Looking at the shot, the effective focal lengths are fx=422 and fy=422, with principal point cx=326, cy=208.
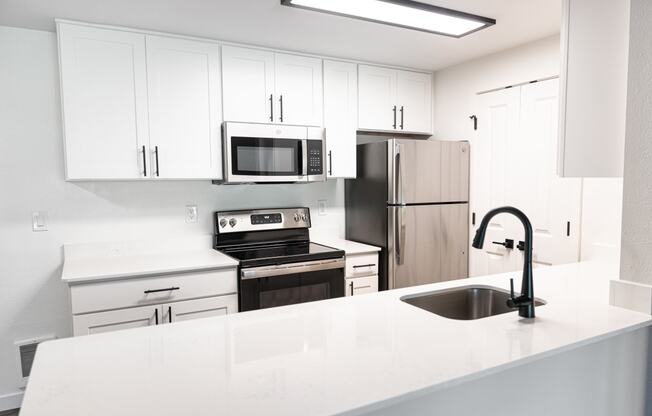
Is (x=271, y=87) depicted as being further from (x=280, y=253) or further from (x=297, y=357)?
(x=297, y=357)

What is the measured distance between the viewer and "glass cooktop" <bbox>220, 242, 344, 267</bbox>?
2.60 meters

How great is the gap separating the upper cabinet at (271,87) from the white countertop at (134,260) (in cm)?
94

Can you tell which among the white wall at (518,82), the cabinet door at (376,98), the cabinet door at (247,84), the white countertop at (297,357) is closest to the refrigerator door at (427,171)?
the white wall at (518,82)

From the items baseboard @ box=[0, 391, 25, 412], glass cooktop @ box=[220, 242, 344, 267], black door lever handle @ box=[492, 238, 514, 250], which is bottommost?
baseboard @ box=[0, 391, 25, 412]

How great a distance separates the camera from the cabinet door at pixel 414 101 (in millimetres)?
3496

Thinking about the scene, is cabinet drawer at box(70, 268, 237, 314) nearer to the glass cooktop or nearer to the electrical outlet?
the glass cooktop

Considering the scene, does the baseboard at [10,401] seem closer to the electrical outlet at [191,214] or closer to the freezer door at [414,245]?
the electrical outlet at [191,214]

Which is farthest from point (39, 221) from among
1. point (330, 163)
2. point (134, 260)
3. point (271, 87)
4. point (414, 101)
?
point (414, 101)

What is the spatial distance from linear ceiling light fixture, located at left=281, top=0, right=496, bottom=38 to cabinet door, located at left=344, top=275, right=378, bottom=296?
5.55 ft

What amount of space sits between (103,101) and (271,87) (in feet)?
3.44

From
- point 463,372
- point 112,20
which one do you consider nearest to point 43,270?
point 112,20

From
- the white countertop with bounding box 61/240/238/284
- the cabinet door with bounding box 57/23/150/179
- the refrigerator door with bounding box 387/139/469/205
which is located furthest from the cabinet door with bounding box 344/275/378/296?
the cabinet door with bounding box 57/23/150/179

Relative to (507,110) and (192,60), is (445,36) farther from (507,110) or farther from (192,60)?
(192,60)

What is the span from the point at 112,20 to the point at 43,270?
62.0 inches
